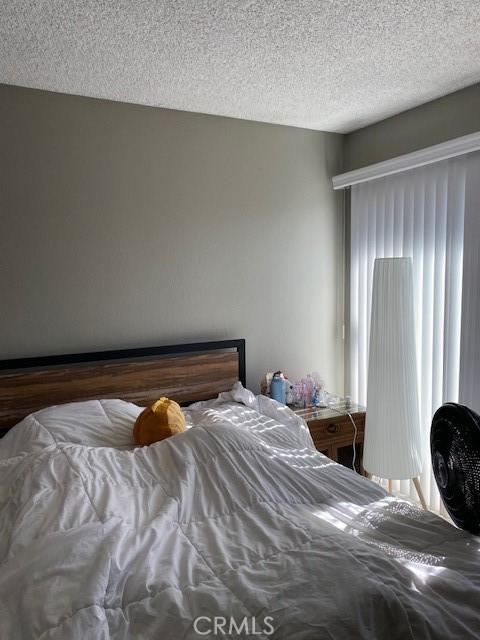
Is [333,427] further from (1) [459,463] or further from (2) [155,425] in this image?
(1) [459,463]

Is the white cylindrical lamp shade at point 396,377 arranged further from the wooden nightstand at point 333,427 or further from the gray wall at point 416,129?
the gray wall at point 416,129

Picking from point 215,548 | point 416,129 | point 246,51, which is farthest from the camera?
point 416,129

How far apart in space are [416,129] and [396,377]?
1.43 metres

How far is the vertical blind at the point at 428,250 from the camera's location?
2.65 m

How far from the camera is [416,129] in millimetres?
2850

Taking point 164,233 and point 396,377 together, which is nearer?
point 396,377

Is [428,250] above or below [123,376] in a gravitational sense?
above

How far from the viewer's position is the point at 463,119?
259cm

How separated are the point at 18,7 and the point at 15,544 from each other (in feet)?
5.71

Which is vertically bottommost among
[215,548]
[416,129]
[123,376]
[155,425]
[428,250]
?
[215,548]

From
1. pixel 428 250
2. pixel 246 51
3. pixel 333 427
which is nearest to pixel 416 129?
pixel 428 250

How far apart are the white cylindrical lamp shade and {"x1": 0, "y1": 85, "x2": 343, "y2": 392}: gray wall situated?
827 mm

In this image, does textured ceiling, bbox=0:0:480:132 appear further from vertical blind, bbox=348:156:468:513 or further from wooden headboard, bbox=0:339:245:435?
wooden headboard, bbox=0:339:245:435

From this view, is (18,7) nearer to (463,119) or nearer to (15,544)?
(15,544)
